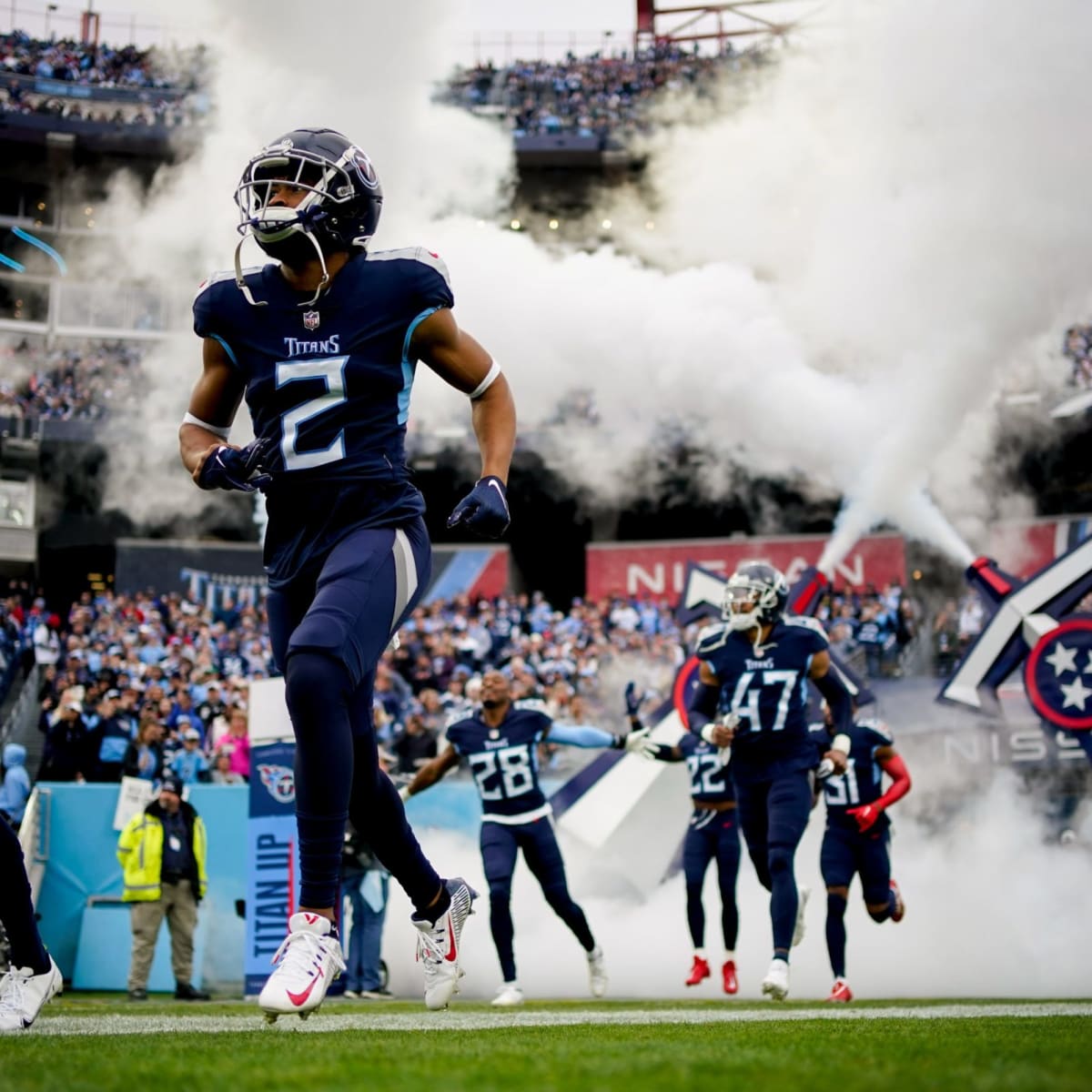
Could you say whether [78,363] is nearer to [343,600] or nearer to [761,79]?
[761,79]

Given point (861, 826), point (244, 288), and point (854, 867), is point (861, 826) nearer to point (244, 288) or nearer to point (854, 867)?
point (854, 867)

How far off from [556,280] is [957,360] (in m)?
7.36

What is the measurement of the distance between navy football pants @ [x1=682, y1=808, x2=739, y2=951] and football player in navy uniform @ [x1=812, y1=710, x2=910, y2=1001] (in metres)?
0.64

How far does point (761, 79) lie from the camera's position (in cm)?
2870

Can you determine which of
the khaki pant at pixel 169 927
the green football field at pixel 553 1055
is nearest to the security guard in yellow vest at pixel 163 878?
the khaki pant at pixel 169 927

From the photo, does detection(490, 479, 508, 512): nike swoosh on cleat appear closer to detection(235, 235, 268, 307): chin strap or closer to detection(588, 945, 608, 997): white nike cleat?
detection(235, 235, 268, 307): chin strap

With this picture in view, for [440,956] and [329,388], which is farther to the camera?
[440,956]

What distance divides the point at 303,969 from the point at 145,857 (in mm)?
7207

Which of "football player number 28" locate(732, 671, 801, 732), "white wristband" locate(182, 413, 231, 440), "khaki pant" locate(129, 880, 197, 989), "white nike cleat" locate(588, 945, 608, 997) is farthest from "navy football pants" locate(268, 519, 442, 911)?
"khaki pant" locate(129, 880, 197, 989)

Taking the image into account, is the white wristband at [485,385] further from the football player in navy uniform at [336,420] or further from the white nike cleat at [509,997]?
the white nike cleat at [509,997]

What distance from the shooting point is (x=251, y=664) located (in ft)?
58.8

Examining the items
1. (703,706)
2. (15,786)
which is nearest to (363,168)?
(703,706)

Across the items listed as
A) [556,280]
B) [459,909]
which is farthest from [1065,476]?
[459,909]

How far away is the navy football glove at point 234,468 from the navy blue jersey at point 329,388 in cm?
8
